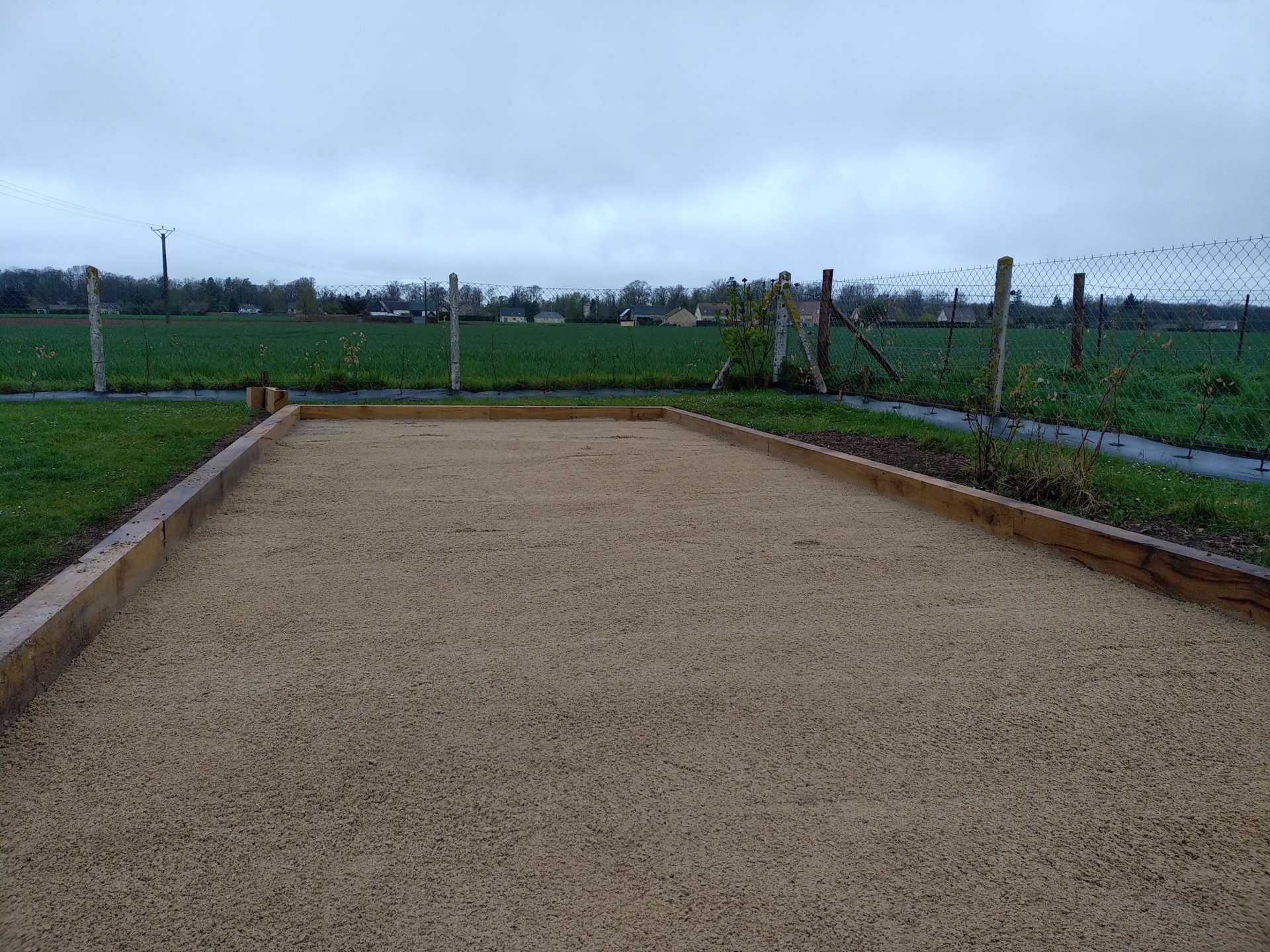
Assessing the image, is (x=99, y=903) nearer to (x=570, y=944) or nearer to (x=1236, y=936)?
(x=570, y=944)

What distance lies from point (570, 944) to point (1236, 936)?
107 centimetres

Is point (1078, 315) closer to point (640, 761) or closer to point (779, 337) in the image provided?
point (779, 337)

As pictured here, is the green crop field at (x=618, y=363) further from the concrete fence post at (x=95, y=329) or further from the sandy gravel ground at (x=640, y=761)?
the sandy gravel ground at (x=640, y=761)

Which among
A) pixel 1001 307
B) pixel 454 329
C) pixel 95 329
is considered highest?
pixel 1001 307

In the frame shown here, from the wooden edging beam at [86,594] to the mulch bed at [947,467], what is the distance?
378cm

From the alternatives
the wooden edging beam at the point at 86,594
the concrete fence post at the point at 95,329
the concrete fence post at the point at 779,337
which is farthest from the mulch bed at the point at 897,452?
the concrete fence post at the point at 95,329

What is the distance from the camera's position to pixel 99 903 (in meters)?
1.40

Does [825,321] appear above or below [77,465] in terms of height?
above

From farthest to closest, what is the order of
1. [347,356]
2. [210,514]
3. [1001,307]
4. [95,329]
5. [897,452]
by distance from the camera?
[347,356] → [95,329] → [1001,307] → [897,452] → [210,514]

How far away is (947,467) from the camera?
5160 mm

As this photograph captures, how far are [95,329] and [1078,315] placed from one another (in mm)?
10990

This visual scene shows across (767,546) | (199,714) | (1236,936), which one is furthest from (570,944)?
(767,546)

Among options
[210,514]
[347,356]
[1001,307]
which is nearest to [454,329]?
[347,356]

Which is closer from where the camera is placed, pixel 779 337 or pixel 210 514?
pixel 210 514
